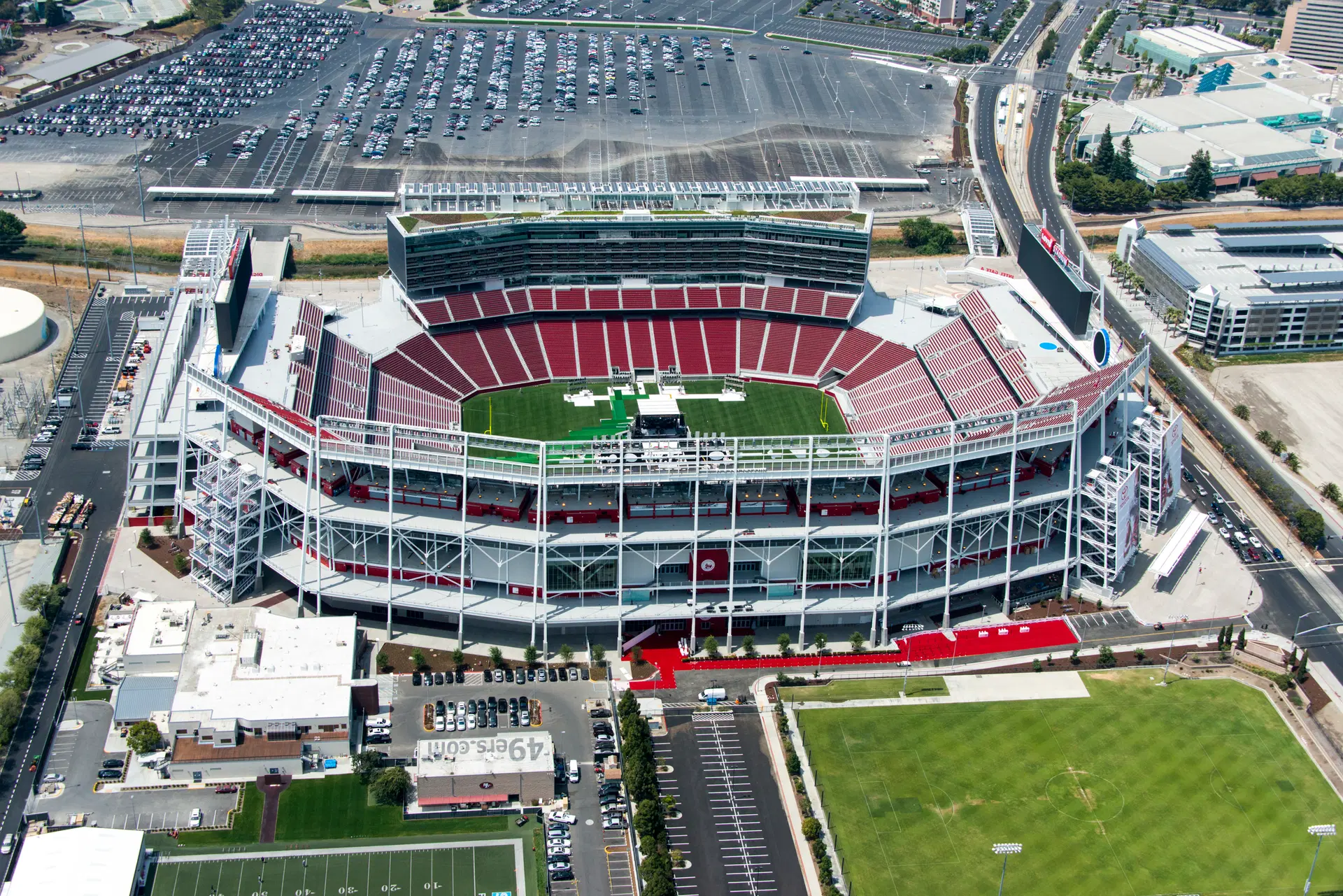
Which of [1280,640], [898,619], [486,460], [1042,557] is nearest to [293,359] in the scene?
[486,460]

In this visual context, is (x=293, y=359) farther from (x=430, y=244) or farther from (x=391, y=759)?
(x=391, y=759)

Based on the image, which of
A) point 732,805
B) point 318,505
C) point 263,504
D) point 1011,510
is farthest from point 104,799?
point 1011,510

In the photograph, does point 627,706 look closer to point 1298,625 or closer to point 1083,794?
point 1083,794

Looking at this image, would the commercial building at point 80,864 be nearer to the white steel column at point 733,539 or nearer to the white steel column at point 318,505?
the white steel column at point 318,505

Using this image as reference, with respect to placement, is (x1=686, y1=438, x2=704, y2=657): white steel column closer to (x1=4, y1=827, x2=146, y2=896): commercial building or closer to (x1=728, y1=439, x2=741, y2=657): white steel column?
(x1=728, y1=439, x2=741, y2=657): white steel column

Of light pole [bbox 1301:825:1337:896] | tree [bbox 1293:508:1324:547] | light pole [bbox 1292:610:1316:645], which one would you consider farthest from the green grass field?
light pole [bbox 1301:825:1337:896]
